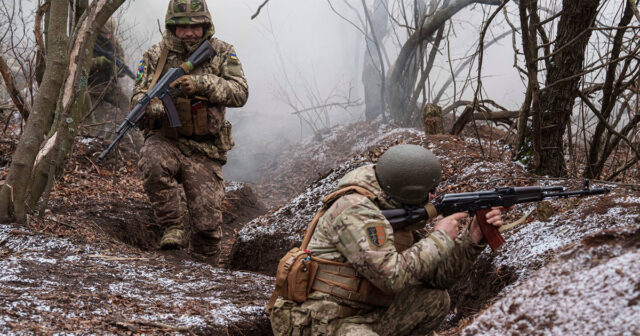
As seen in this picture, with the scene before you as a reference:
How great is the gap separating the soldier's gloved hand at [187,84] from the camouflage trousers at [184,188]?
56cm

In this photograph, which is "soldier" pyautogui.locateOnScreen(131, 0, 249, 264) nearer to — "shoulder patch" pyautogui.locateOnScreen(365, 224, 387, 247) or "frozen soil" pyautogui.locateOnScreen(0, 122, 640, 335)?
"frozen soil" pyautogui.locateOnScreen(0, 122, 640, 335)

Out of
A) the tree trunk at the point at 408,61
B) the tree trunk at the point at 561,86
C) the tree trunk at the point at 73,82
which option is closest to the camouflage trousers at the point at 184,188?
the tree trunk at the point at 73,82

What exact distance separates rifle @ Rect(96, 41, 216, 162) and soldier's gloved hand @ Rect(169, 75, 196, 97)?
127 millimetres

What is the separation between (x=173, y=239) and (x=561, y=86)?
3642mm

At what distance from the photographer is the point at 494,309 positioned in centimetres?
220

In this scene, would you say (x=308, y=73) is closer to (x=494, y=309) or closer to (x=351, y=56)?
(x=351, y=56)

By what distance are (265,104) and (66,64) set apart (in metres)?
18.9

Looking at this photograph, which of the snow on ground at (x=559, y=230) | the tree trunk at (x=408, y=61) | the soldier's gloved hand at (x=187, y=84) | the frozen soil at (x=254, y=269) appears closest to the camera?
the frozen soil at (x=254, y=269)

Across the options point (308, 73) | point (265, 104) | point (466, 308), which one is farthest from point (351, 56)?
point (466, 308)

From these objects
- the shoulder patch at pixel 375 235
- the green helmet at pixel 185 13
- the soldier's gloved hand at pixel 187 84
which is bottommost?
the shoulder patch at pixel 375 235

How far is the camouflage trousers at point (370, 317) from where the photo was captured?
2760mm

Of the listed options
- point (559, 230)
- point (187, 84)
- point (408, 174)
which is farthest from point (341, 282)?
point (187, 84)

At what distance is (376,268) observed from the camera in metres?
2.58

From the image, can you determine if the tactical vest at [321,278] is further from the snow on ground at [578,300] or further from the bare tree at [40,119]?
the bare tree at [40,119]
